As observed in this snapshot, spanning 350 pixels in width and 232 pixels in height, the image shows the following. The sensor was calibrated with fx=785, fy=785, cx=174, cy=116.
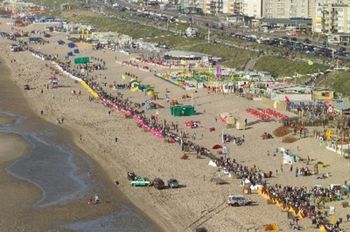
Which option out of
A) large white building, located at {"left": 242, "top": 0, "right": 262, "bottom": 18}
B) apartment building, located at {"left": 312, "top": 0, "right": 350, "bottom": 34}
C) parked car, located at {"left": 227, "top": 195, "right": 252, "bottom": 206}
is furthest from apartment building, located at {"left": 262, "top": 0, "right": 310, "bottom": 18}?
parked car, located at {"left": 227, "top": 195, "right": 252, "bottom": 206}

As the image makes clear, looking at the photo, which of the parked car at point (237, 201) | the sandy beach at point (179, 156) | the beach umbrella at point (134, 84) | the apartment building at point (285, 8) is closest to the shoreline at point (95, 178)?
the sandy beach at point (179, 156)

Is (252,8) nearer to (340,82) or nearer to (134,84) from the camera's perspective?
(134,84)

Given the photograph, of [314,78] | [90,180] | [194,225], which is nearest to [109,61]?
[314,78]

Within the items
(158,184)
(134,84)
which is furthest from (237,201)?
(134,84)

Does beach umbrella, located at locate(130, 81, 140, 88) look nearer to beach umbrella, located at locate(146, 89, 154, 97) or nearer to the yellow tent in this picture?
beach umbrella, located at locate(146, 89, 154, 97)

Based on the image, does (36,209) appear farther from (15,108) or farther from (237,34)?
(237,34)

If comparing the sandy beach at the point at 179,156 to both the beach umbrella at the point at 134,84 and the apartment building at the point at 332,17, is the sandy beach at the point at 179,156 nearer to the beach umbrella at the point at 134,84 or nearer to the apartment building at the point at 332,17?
the beach umbrella at the point at 134,84
